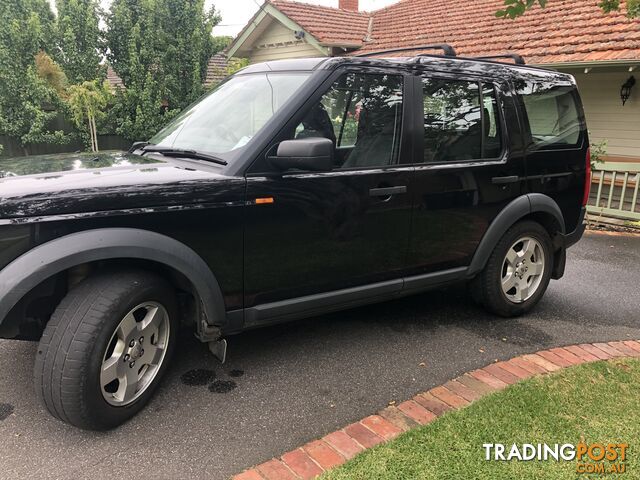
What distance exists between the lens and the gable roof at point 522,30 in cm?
910

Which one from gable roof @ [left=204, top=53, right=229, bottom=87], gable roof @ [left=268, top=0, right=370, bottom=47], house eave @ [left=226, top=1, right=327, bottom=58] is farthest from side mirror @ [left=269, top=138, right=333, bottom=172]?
gable roof @ [left=204, top=53, right=229, bottom=87]

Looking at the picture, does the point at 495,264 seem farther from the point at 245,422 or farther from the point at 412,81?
the point at 245,422

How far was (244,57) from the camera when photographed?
16.4 metres

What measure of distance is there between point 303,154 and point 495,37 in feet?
34.0

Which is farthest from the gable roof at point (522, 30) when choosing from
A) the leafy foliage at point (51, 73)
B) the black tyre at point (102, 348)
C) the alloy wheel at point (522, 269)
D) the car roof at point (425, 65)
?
the leafy foliage at point (51, 73)

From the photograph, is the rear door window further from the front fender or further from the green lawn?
the front fender

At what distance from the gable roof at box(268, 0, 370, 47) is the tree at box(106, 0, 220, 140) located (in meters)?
2.55

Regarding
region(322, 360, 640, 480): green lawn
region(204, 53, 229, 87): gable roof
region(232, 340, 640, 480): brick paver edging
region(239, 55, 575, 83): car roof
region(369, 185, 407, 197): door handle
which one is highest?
region(204, 53, 229, 87): gable roof

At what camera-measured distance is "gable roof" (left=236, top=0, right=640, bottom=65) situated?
9211 millimetres

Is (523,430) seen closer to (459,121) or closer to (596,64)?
(459,121)

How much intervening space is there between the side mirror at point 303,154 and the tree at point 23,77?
972 cm

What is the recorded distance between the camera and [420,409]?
294 cm

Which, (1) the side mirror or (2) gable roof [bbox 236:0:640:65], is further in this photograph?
(2) gable roof [bbox 236:0:640:65]

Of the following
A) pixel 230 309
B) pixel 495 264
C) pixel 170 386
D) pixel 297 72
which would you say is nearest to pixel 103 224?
pixel 230 309
